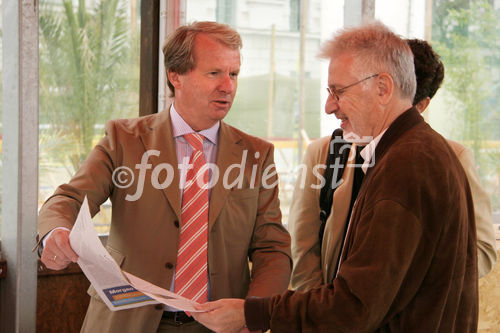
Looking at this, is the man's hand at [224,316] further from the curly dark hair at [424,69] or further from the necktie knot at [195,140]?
the curly dark hair at [424,69]

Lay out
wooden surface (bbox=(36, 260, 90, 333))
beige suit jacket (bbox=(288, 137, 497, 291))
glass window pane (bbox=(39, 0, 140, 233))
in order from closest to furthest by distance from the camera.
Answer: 1. beige suit jacket (bbox=(288, 137, 497, 291))
2. wooden surface (bbox=(36, 260, 90, 333))
3. glass window pane (bbox=(39, 0, 140, 233))

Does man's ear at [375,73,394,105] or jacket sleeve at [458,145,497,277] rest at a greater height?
man's ear at [375,73,394,105]

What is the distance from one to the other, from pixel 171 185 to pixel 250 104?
173 cm

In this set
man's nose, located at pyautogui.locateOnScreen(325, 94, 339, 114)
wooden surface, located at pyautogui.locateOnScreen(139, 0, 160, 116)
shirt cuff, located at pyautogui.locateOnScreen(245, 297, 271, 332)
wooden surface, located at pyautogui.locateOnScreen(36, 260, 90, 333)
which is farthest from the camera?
wooden surface, located at pyautogui.locateOnScreen(139, 0, 160, 116)

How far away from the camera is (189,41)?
212cm

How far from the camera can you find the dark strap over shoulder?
2.24m

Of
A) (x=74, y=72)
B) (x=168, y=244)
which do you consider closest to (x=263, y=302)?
(x=168, y=244)

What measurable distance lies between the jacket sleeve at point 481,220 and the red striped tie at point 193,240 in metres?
1.09

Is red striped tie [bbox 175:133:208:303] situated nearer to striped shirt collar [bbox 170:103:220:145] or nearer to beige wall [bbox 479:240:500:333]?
striped shirt collar [bbox 170:103:220:145]

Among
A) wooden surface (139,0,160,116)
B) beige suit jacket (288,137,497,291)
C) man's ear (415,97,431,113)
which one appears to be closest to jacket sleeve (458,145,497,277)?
beige suit jacket (288,137,497,291)

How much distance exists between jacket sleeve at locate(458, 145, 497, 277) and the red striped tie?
109 cm

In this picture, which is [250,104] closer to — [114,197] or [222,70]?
[222,70]

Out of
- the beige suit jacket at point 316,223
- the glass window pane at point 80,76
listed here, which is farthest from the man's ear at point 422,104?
the glass window pane at point 80,76

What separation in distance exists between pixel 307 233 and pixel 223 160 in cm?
48
